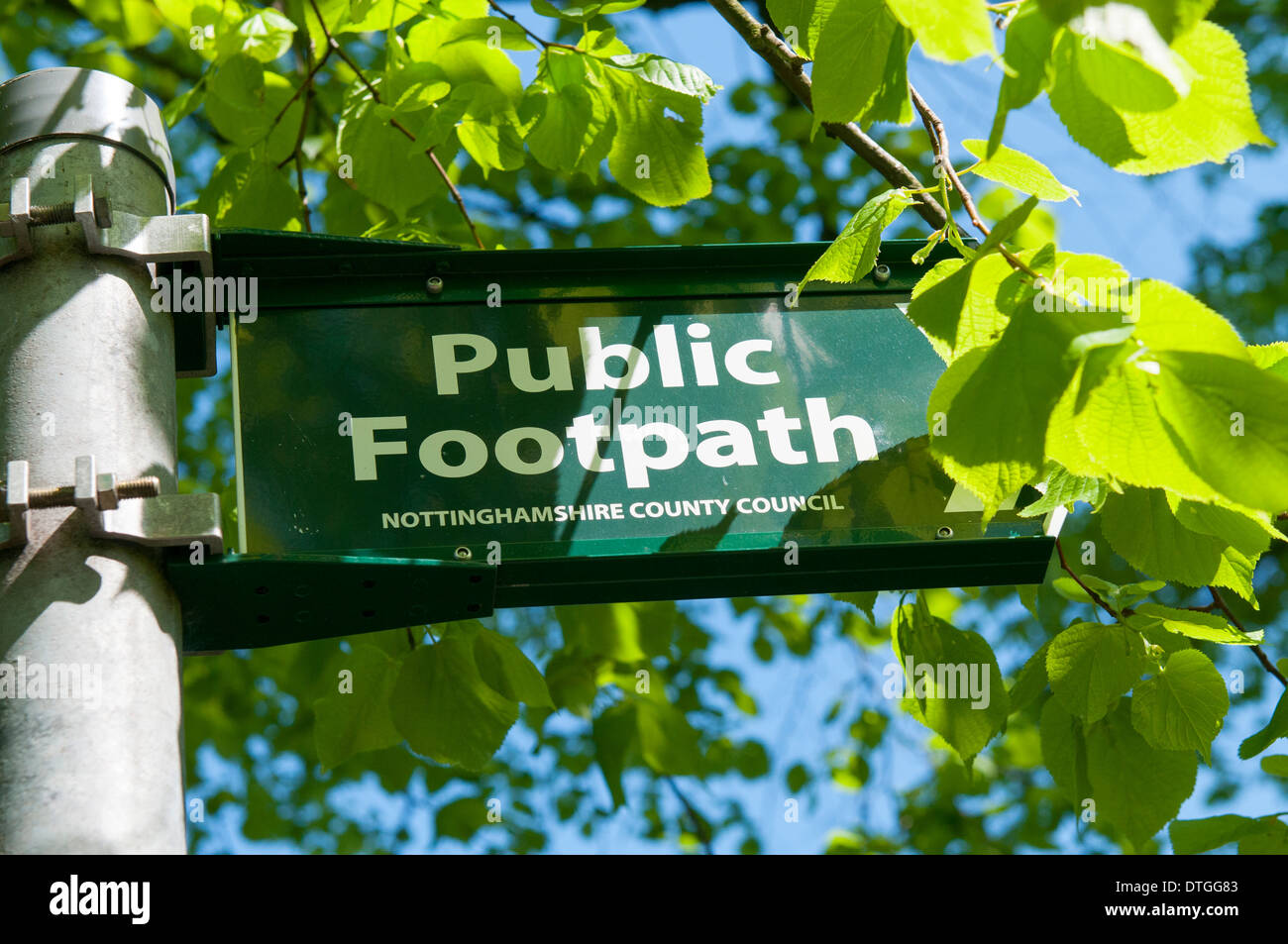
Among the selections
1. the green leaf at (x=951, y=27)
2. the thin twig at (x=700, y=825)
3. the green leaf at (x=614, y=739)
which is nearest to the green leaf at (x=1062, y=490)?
the green leaf at (x=951, y=27)

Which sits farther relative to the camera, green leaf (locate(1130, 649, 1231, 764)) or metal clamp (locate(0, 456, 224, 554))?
green leaf (locate(1130, 649, 1231, 764))

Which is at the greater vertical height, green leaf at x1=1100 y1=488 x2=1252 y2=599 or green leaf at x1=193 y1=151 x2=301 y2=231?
green leaf at x1=193 y1=151 x2=301 y2=231

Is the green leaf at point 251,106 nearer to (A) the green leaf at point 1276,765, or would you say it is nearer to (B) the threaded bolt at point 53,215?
(B) the threaded bolt at point 53,215

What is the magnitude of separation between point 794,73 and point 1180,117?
1014 mm

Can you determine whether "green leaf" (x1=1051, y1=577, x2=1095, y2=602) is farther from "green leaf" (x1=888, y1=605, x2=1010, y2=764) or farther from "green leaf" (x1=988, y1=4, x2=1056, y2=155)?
"green leaf" (x1=988, y1=4, x2=1056, y2=155)

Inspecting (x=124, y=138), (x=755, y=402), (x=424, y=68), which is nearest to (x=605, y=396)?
(x=755, y=402)

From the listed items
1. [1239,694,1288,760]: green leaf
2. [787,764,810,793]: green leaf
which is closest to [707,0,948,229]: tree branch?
[1239,694,1288,760]: green leaf

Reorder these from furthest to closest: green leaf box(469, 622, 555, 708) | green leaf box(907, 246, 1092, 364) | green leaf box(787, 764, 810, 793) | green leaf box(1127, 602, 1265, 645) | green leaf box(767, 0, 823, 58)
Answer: green leaf box(787, 764, 810, 793) < green leaf box(469, 622, 555, 708) < green leaf box(1127, 602, 1265, 645) < green leaf box(767, 0, 823, 58) < green leaf box(907, 246, 1092, 364)

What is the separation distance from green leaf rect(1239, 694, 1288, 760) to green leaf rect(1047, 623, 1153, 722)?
0.86 ft

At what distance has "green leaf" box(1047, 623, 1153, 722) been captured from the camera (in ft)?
6.35

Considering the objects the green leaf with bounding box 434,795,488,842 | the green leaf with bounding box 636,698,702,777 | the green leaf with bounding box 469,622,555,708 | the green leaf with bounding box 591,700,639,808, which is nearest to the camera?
the green leaf with bounding box 469,622,555,708

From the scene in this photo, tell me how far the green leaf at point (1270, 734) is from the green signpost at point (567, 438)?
60 cm
